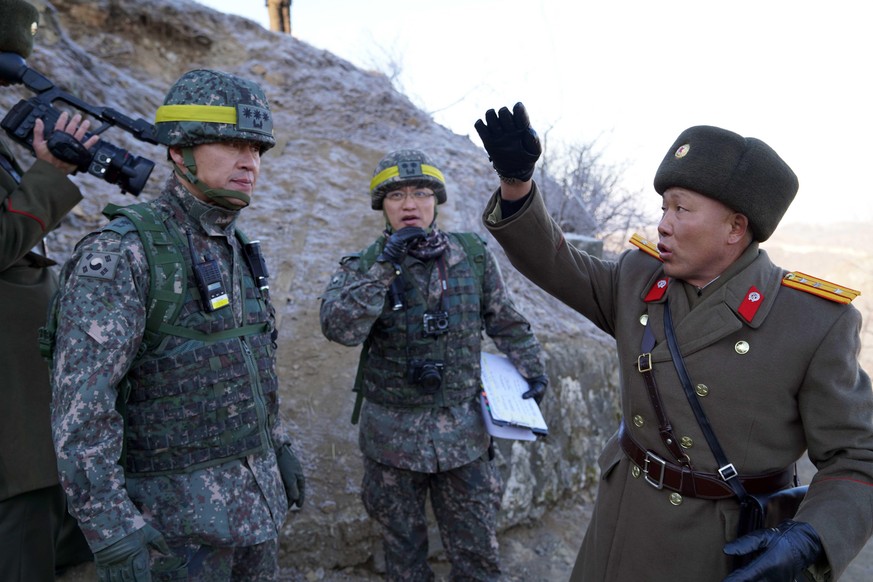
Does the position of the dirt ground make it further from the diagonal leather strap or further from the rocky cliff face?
the diagonal leather strap

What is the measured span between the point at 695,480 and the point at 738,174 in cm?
95

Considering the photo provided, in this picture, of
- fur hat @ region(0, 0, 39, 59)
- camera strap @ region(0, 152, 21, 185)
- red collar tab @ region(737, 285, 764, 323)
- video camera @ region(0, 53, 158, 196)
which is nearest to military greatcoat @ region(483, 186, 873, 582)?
red collar tab @ region(737, 285, 764, 323)

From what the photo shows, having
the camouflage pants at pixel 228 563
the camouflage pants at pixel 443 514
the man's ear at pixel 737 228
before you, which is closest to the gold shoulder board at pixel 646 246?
the man's ear at pixel 737 228

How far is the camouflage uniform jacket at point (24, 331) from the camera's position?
2281 millimetres

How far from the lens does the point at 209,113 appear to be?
213 cm

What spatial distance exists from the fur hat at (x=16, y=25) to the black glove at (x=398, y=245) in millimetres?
1855

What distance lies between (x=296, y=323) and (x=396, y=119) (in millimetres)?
3094

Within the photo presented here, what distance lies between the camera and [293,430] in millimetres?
4129

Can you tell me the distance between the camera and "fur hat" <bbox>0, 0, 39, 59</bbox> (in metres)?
2.64

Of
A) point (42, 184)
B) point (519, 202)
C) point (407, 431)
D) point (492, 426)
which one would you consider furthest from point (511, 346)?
point (42, 184)

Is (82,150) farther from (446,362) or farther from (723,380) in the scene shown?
(723,380)

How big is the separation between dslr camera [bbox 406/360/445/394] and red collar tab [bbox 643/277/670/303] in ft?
3.90

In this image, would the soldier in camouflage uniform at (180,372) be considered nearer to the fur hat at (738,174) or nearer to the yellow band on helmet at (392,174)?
the yellow band on helmet at (392,174)

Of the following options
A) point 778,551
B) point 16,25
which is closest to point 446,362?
point 778,551
